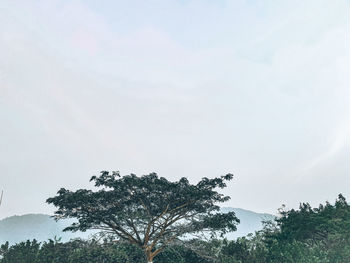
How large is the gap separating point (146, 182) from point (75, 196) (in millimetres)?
5560

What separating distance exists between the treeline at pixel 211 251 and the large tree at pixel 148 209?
1224 mm

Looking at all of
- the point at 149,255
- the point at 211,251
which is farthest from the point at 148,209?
the point at 211,251

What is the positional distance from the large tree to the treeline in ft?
4.01

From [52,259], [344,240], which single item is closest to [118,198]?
[52,259]

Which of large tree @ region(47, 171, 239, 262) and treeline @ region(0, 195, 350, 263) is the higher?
large tree @ region(47, 171, 239, 262)

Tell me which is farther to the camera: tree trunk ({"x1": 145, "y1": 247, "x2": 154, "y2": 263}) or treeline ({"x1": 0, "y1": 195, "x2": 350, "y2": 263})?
tree trunk ({"x1": 145, "y1": 247, "x2": 154, "y2": 263})

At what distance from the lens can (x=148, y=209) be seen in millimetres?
24672

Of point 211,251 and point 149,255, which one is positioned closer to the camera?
point 149,255

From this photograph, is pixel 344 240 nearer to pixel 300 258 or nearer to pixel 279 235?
pixel 300 258

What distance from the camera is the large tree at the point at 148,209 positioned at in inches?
921

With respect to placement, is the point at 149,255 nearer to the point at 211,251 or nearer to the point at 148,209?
the point at 148,209

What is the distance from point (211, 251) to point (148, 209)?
22.5 ft

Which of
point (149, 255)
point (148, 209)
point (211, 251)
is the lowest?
point (211, 251)

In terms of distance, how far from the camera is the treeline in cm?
2305
